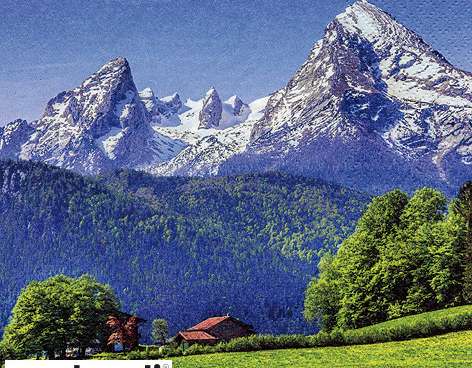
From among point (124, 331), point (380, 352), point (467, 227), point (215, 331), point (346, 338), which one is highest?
point (467, 227)

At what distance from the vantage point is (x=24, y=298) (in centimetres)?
13862

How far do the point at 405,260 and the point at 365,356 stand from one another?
1820 inches

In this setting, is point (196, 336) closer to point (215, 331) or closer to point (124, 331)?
point (215, 331)

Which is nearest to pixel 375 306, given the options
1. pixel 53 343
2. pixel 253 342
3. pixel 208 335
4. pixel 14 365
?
pixel 208 335

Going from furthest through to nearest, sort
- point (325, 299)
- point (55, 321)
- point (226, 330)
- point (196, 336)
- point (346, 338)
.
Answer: point (325, 299) < point (226, 330) < point (196, 336) < point (55, 321) < point (346, 338)

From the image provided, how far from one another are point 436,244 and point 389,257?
290 inches

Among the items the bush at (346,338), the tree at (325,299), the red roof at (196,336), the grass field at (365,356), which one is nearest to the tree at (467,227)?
the bush at (346,338)

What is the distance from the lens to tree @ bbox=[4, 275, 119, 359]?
134500mm

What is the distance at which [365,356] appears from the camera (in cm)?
8181

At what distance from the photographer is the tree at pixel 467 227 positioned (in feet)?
383

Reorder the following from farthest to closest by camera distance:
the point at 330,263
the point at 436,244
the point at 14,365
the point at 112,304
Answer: the point at 330,263 → the point at 112,304 → the point at 436,244 → the point at 14,365

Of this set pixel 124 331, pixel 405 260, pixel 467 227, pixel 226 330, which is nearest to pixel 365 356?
pixel 405 260

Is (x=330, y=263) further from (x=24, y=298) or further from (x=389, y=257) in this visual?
(x=24, y=298)

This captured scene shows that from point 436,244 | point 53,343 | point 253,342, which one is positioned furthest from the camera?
point 53,343
